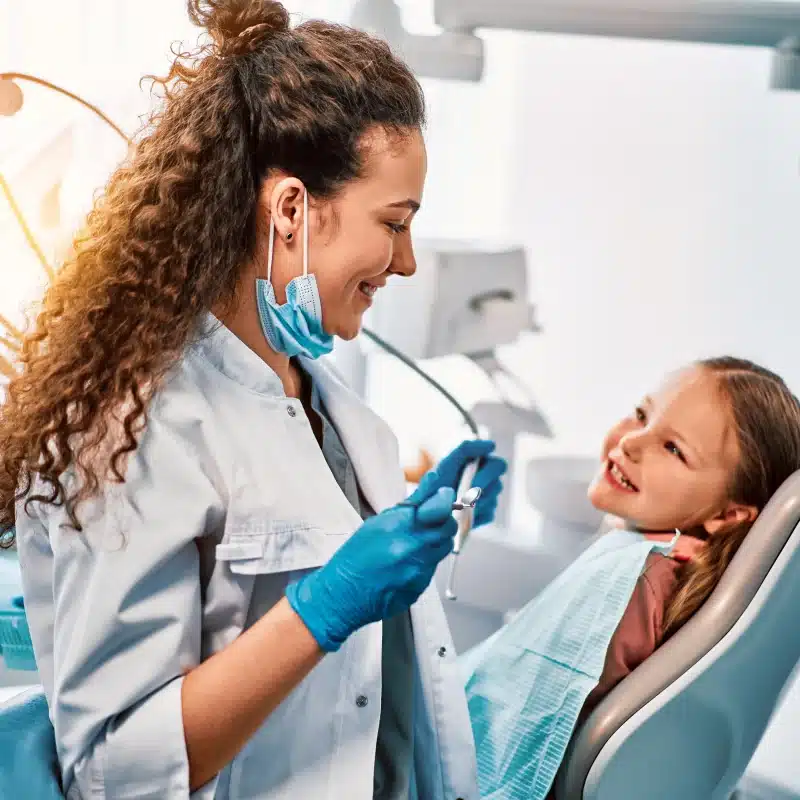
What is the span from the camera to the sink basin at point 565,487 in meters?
2.08

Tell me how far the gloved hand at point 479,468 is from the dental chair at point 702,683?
0.31 m

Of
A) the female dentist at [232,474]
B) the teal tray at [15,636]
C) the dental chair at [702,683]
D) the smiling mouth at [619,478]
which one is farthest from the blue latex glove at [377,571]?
the smiling mouth at [619,478]

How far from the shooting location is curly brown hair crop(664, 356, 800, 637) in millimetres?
1567

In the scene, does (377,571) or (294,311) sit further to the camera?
(294,311)

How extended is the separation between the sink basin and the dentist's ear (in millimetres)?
1053

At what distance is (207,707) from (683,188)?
179 centimetres

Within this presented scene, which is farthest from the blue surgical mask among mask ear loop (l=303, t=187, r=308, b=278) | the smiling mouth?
the smiling mouth

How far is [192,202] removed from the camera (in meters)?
1.16

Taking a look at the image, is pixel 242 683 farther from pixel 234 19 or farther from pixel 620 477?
pixel 620 477

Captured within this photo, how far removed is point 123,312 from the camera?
1144mm

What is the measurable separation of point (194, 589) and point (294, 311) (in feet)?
1.11

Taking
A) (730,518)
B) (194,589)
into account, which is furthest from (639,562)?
(194,589)

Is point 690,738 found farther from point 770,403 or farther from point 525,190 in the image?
point 525,190

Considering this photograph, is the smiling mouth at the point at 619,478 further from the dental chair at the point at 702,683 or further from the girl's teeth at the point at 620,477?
the dental chair at the point at 702,683
